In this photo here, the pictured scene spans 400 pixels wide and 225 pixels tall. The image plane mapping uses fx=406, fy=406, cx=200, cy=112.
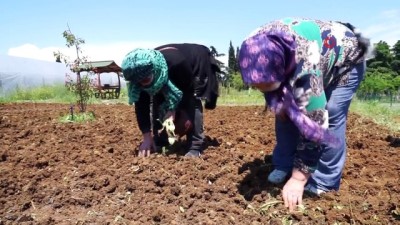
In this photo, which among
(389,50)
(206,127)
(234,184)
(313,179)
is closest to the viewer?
(313,179)

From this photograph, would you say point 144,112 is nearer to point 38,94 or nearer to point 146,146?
point 146,146

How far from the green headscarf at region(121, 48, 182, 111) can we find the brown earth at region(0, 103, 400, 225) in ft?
1.61

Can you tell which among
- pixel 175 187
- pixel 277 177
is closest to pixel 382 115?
pixel 277 177

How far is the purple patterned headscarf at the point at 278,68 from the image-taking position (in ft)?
6.09

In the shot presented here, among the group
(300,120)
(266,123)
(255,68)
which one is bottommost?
(266,123)

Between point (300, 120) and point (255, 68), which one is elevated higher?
point (255, 68)

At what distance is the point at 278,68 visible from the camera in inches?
74.2

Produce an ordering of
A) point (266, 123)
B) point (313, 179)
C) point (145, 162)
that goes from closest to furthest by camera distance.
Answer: point (313, 179) → point (145, 162) → point (266, 123)

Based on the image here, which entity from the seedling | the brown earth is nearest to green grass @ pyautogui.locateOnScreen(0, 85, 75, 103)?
the brown earth

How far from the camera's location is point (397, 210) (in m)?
1.97

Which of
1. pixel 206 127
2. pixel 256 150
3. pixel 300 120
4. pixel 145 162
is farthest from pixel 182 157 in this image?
pixel 206 127

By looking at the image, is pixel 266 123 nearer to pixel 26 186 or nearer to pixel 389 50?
pixel 26 186

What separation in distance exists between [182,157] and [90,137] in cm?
163

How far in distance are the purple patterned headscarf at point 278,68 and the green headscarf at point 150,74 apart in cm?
102
